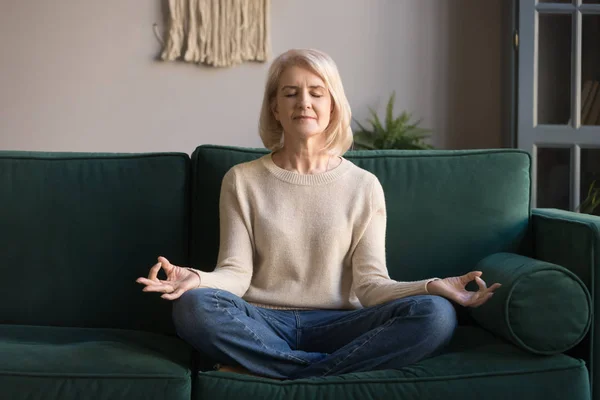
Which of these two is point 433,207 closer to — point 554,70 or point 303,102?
point 303,102

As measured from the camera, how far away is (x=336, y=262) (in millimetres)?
1854

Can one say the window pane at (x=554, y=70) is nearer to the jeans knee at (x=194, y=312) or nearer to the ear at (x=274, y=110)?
the ear at (x=274, y=110)

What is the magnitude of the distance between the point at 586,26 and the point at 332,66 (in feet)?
5.77

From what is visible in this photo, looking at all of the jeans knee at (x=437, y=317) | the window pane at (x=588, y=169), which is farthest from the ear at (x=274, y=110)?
the window pane at (x=588, y=169)

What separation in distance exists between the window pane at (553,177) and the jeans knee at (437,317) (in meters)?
1.82

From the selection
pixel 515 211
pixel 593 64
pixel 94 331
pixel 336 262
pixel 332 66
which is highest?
pixel 593 64

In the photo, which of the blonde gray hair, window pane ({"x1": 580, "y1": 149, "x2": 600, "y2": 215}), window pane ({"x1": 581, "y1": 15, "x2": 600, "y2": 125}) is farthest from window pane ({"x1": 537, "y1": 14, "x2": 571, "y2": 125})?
the blonde gray hair

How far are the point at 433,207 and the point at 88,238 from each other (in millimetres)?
919

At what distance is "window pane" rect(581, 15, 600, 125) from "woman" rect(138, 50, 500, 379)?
1.65 meters

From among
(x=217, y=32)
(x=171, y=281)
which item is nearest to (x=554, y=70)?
(x=217, y=32)

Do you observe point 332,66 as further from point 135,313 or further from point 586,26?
point 586,26

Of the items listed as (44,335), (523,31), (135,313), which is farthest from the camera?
(523,31)

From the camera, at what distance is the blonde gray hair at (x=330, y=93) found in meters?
1.88

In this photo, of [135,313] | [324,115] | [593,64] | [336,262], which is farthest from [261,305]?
[593,64]
